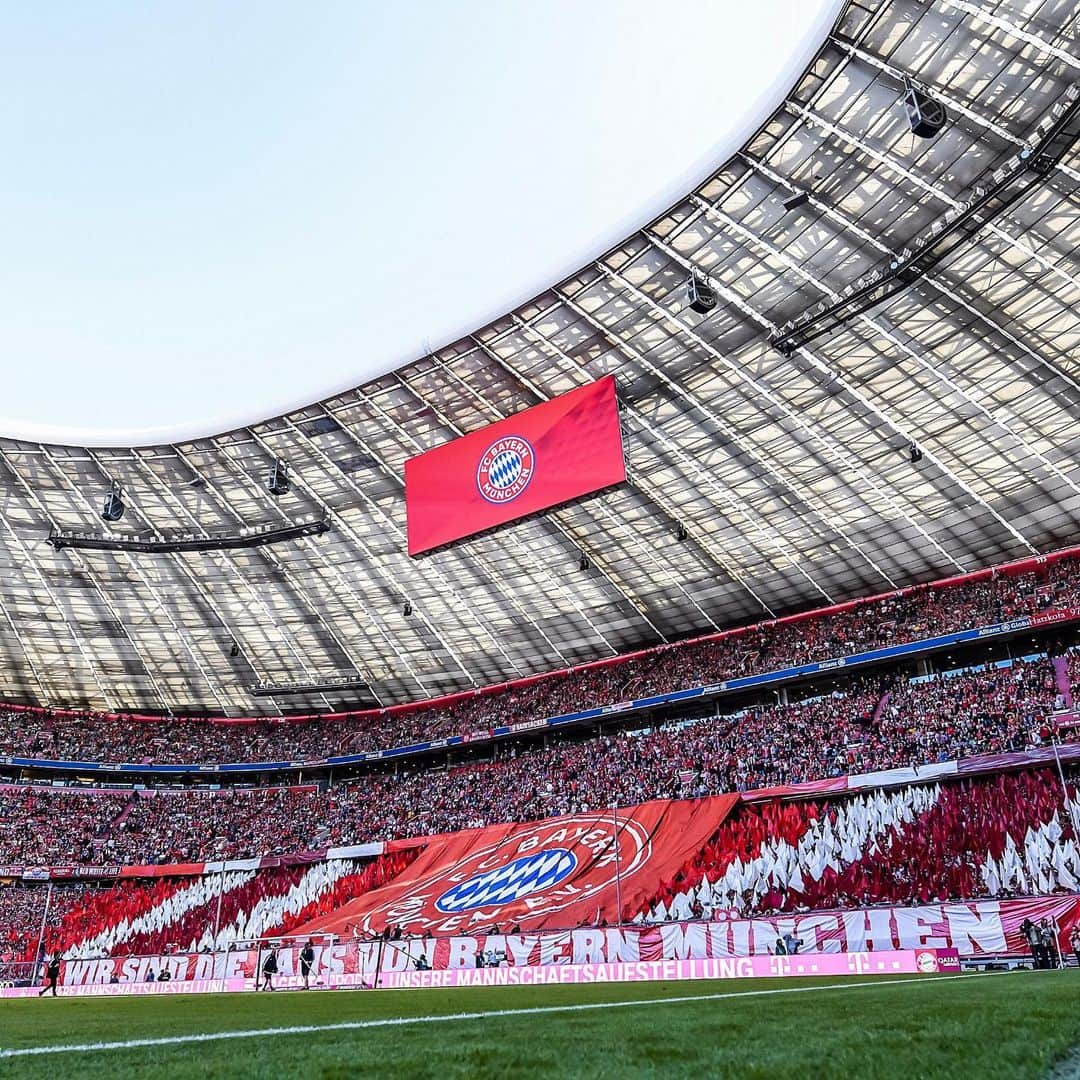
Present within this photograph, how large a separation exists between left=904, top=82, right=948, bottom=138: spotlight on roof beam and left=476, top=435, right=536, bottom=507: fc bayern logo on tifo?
54.2 feet

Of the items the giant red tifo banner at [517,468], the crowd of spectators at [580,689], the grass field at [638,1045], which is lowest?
the grass field at [638,1045]

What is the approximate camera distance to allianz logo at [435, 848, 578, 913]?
35.7 meters

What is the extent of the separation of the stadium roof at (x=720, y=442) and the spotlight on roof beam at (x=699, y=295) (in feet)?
4.90

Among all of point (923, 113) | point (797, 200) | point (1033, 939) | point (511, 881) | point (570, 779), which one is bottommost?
point (1033, 939)

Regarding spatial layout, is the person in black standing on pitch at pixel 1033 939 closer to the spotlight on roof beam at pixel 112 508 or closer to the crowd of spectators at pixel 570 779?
the crowd of spectators at pixel 570 779

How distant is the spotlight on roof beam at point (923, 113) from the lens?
22.7 meters

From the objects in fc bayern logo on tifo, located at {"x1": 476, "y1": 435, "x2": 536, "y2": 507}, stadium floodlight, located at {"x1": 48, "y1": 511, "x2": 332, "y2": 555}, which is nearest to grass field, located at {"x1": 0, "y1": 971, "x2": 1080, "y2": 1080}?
fc bayern logo on tifo, located at {"x1": 476, "y1": 435, "x2": 536, "y2": 507}

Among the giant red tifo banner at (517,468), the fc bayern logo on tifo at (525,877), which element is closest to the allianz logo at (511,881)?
the fc bayern logo on tifo at (525,877)

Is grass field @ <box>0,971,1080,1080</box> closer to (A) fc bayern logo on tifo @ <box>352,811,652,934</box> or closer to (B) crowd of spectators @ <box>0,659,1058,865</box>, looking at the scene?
(A) fc bayern logo on tifo @ <box>352,811,652,934</box>

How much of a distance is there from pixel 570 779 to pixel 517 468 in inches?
756

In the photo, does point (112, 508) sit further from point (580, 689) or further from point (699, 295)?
point (699, 295)

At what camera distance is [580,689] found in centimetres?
5391

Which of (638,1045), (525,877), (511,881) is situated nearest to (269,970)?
(511,881)

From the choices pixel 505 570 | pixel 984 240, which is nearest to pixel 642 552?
pixel 505 570
